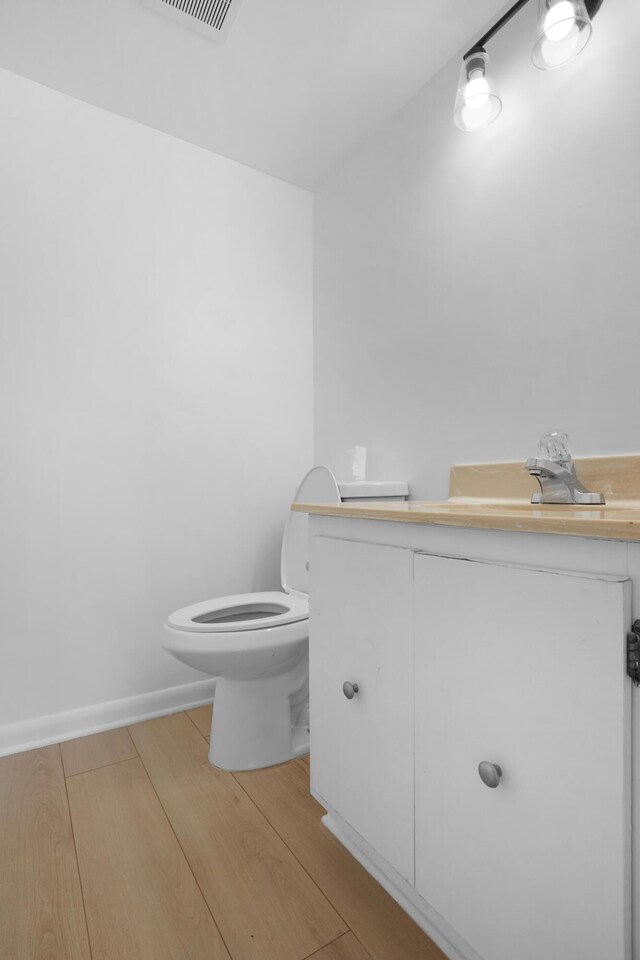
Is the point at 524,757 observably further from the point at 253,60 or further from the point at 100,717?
the point at 253,60

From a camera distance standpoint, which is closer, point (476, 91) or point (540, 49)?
point (540, 49)

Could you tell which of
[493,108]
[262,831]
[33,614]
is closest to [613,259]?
[493,108]

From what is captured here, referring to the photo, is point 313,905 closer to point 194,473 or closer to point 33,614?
point 33,614

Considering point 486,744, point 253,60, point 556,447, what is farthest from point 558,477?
point 253,60

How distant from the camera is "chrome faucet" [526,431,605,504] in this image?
102cm

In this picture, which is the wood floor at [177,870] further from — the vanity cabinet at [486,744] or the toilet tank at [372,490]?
the toilet tank at [372,490]

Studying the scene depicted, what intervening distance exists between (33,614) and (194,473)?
685mm

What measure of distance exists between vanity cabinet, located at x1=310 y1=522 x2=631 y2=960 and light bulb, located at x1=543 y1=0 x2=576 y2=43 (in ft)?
3.87

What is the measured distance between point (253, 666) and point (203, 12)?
1.79 meters

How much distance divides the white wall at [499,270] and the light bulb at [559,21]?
9cm

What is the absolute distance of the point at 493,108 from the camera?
1.31m

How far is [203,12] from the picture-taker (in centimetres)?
137

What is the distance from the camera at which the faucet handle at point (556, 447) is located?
1072 millimetres

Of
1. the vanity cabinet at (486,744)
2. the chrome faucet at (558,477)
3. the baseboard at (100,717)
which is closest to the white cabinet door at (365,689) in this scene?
the vanity cabinet at (486,744)
